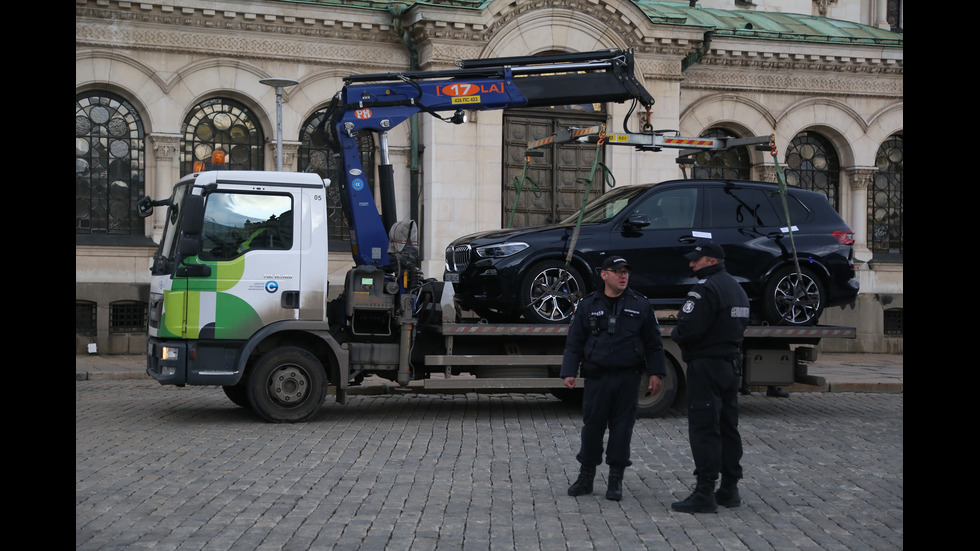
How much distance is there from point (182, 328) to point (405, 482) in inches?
163

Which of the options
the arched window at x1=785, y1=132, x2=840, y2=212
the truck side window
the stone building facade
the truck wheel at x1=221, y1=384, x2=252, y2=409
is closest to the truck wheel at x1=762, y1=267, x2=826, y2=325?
the truck side window

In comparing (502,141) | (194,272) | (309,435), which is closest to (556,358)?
(309,435)

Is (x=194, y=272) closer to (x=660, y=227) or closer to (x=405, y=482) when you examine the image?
(x=405, y=482)

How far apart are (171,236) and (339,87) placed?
9.54m

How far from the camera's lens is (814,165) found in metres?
24.6

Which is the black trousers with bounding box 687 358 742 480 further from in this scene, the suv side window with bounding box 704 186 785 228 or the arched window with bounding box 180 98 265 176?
the arched window with bounding box 180 98 265 176

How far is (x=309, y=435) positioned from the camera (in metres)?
11.3

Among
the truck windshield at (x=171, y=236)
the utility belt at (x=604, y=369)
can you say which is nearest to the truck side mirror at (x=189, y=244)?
the truck windshield at (x=171, y=236)

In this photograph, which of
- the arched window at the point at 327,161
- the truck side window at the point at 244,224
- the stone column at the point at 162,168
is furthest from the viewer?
the arched window at the point at 327,161

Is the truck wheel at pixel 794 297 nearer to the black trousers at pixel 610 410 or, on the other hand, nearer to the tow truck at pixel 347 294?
the tow truck at pixel 347 294

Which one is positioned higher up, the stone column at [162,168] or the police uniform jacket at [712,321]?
the stone column at [162,168]

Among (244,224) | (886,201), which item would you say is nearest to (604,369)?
(244,224)

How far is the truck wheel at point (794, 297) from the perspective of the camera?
13305 millimetres

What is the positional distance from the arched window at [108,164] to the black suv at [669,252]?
9.46 meters
